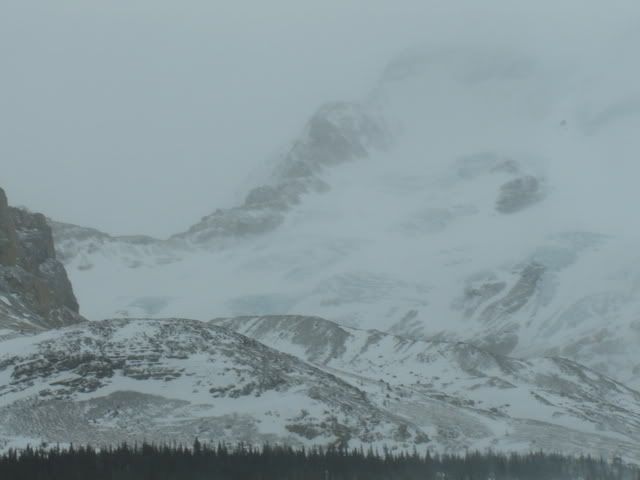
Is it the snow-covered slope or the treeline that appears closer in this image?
the treeline

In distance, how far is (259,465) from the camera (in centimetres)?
15550

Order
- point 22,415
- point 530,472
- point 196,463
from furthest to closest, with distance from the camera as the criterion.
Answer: point 530,472 < point 22,415 < point 196,463

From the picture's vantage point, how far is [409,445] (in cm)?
19538

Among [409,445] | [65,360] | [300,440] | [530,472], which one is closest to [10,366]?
[65,360]

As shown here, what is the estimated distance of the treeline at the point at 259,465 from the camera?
465 feet

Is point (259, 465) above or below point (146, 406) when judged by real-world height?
below

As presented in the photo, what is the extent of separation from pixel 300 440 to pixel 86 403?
32626 mm

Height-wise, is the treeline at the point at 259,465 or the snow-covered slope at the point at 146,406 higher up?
the snow-covered slope at the point at 146,406

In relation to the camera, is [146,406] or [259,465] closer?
[259,465]

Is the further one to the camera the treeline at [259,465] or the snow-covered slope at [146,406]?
the snow-covered slope at [146,406]

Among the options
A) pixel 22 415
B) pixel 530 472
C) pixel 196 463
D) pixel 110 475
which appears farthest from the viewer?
pixel 530 472

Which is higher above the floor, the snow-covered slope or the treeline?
the snow-covered slope

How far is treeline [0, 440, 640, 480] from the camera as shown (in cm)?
14162

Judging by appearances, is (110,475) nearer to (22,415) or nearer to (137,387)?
(22,415)
